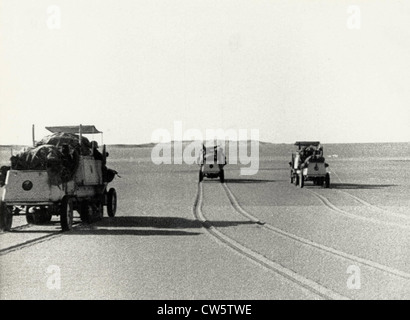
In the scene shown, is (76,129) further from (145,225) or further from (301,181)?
(301,181)

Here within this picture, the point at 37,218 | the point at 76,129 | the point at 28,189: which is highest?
the point at 76,129

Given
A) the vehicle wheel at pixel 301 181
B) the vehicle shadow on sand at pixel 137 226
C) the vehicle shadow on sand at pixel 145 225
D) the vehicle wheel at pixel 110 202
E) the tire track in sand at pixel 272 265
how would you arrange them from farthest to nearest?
the vehicle wheel at pixel 301 181
the vehicle wheel at pixel 110 202
the vehicle shadow on sand at pixel 145 225
the vehicle shadow on sand at pixel 137 226
the tire track in sand at pixel 272 265

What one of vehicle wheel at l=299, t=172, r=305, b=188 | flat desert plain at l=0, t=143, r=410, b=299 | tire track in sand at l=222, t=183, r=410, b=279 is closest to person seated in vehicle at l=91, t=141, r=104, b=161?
flat desert plain at l=0, t=143, r=410, b=299

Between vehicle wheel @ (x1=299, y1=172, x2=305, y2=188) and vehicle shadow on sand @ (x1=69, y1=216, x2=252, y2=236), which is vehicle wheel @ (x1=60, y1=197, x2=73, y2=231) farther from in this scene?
vehicle wheel @ (x1=299, y1=172, x2=305, y2=188)

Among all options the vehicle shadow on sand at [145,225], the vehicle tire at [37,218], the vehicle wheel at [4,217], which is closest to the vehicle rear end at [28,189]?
the vehicle wheel at [4,217]

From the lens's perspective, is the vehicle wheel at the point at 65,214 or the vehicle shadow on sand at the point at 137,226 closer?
the vehicle shadow on sand at the point at 137,226

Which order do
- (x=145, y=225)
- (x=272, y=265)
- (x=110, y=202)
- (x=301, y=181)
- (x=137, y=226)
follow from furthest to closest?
(x=301, y=181) → (x=110, y=202) → (x=145, y=225) → (x=137, y=226) → (x=272, y=265)

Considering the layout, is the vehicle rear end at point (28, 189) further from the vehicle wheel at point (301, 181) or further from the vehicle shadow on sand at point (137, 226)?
the vehicle wheel at point (301, 181)

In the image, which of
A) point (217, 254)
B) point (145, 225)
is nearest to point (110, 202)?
point (145, 225)

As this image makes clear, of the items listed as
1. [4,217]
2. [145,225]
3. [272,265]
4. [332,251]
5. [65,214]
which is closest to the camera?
[272,265]

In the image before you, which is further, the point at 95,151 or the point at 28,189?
the point at 95,151

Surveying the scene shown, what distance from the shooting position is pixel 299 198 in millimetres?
31484
